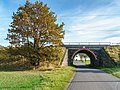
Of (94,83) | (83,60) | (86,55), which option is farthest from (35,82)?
(83,60)

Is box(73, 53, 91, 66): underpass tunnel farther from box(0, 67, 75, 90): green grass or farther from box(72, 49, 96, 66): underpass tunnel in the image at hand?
box(0, 67, 75, 90): green grass

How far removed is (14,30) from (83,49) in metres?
21.4

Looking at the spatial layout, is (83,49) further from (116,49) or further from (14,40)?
(14,40)

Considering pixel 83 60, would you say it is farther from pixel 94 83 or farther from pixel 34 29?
pixel 94 83

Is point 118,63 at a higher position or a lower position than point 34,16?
lower

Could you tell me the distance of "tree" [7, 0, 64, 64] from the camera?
3759cm

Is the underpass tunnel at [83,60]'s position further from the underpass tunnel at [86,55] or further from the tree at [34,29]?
the tree at [34,29]

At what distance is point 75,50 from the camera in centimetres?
5600

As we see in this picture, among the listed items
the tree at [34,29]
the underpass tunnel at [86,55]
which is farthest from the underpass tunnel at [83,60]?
the tree at [34,29]

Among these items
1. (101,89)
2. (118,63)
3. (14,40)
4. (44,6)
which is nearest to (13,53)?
(14,40)

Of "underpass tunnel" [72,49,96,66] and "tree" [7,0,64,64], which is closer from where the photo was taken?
"tree" [7,0,64,64]

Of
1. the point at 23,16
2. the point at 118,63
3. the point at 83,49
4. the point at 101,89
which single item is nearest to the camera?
the point at 101,89

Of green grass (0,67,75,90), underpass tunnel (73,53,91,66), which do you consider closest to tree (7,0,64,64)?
green grass (0,67,75,90)

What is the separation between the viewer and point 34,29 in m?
38.2
